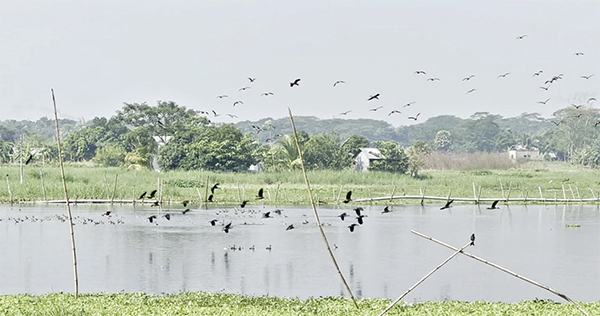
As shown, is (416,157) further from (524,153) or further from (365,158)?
(524,153)

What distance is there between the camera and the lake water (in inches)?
859

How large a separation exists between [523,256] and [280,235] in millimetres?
10044

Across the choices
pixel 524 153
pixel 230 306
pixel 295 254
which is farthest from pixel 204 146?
pixel 524 153

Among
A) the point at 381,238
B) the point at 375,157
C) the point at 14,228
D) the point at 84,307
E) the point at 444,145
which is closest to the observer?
the point at 84,307

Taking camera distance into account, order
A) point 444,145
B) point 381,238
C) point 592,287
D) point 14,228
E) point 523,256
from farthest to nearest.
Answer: point 444,145, point 14,228, point 381,238, point 523,256, point 592,287

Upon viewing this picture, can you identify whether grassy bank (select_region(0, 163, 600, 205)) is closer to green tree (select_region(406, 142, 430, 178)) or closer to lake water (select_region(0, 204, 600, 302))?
lake water (select_region(0, 204, 600, 302))

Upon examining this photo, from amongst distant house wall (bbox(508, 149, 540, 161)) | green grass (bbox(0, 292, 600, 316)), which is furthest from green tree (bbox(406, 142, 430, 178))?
green grass (bbox(0, 292, 600, 316))

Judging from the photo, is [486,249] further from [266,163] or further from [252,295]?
[266,163]

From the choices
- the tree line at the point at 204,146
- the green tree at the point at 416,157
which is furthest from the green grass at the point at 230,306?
the green tree at the point at 416,157

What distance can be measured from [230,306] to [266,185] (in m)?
47.5

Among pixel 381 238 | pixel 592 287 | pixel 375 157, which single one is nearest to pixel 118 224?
pixel 381 238

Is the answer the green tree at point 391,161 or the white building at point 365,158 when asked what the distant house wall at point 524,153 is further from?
the green tree at point 391,161

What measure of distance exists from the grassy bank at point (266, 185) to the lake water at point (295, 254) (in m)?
6.23

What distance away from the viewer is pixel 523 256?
1153 inches
